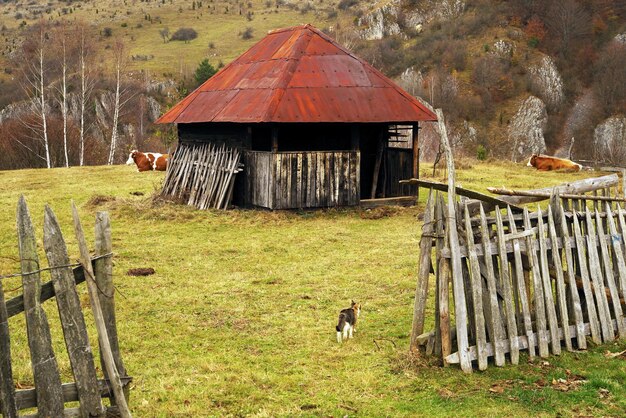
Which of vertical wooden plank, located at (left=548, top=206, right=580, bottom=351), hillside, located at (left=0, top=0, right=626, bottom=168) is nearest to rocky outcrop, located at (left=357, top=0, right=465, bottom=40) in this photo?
hillside, located at (left=0, top=0, right=626, bottom=168)

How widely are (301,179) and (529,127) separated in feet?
156

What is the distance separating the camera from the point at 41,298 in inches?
161

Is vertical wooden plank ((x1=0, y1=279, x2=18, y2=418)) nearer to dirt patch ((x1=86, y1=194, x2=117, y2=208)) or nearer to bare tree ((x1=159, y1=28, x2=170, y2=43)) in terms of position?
dirt patch ((x1=86, y1=194, x2=117, y2=208))

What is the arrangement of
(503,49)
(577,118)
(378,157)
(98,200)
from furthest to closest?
1. (503,49)
2. (577,118)
3. (98,200)
4. (378,157)

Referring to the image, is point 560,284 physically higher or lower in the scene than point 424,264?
lower

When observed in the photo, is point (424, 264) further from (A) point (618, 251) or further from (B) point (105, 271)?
(B) point (105, 271)

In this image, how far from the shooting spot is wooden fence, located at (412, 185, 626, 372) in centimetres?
620

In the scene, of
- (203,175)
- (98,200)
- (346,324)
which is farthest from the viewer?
(98,200)

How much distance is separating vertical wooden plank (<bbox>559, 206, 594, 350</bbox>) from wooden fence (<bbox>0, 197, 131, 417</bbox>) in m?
4.64

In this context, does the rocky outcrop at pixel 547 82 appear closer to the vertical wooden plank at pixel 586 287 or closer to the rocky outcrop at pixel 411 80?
the rocky outcrop at pixel 411 80

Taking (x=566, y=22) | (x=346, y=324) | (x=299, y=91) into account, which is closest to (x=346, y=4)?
(x=566, y=22)

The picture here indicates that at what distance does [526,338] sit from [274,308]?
3.50 m

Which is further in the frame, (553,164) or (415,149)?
(553,164)

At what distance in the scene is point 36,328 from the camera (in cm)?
405
